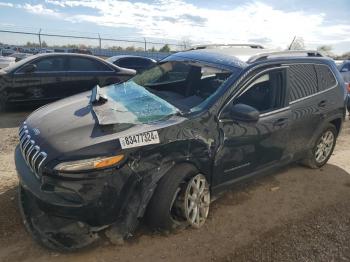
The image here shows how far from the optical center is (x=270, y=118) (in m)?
4.15

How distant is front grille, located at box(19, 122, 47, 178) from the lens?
2.98 m

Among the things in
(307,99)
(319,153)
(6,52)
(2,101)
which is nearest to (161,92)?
(307,99)

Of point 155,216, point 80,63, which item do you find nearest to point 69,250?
point 155,216

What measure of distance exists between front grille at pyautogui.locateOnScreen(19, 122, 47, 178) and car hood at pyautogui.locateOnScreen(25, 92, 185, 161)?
1.7 inches

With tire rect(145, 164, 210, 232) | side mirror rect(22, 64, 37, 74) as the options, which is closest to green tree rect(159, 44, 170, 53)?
side mirror rect(22, 64, 37, 74)

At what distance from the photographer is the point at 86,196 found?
288 centimetres

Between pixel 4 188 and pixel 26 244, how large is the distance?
1269mm

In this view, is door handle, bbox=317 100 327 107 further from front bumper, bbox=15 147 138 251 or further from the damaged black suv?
front bumper, bbox=15 147 138 251

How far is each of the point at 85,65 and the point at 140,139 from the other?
6817mm

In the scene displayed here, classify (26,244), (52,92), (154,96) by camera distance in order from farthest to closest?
1. (52,92)
2. (154,96)
3. (26,244)

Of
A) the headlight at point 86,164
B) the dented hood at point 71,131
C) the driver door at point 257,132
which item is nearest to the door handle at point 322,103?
the driver door at point 257,132

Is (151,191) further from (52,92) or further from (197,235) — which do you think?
(52,92)

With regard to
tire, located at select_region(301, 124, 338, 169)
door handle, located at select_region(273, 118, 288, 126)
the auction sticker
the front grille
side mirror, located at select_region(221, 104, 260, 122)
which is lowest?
tire, located at select_region(301, 124, 338, 169)

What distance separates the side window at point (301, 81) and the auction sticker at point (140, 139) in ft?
6.94
